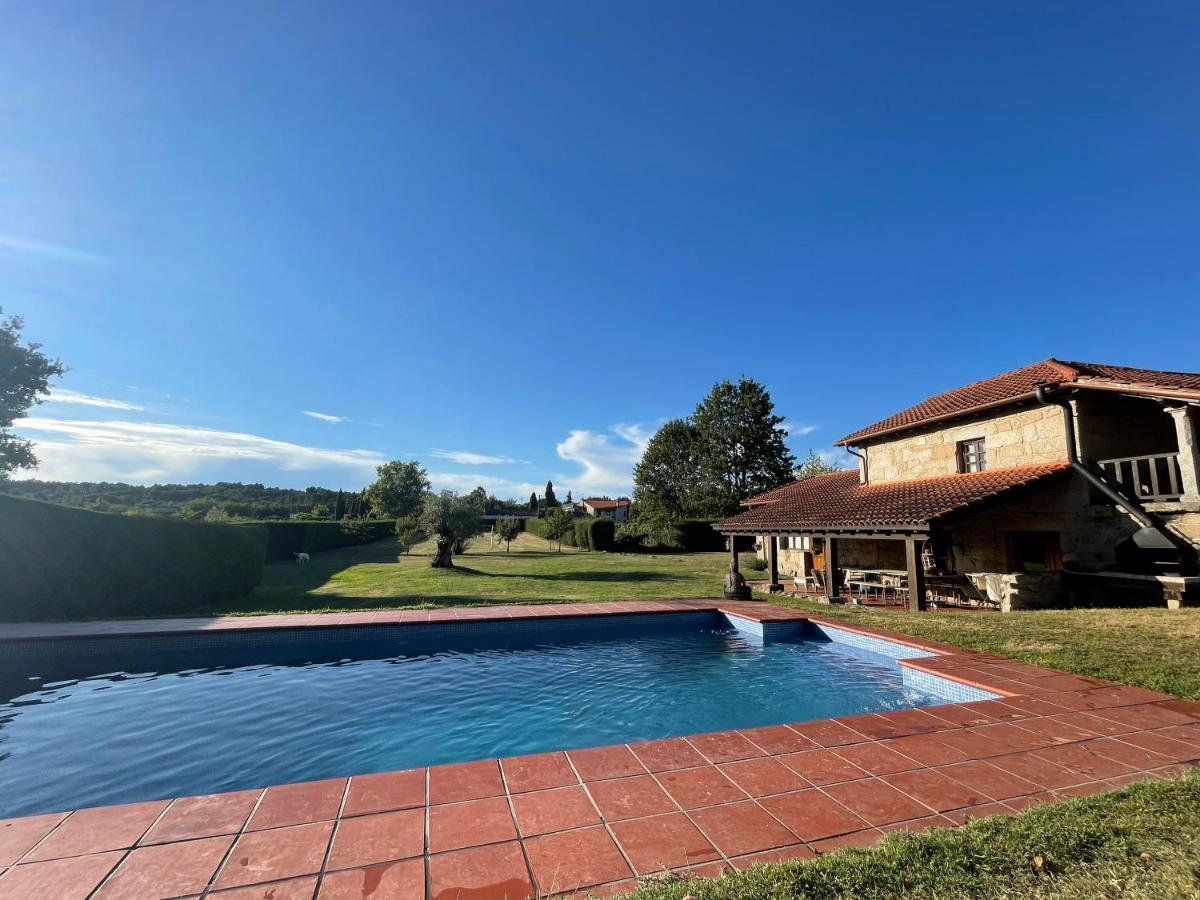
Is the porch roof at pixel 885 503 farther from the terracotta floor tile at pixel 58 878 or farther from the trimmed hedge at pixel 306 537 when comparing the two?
the trimmed hedge at pixel 306 537

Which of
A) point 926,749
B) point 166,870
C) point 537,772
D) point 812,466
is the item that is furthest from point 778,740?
point 812,466

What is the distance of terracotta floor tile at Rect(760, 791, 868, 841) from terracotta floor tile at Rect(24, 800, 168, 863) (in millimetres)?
4001

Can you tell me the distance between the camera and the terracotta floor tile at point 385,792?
354 cm

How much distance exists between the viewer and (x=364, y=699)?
7.53 metres

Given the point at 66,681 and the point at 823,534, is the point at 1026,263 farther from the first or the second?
the point at 66,681

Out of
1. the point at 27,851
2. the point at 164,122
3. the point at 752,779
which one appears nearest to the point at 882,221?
the point at 752,779

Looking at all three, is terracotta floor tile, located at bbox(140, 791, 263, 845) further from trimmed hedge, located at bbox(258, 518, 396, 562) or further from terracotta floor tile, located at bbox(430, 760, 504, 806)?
trimmed hedge, located at bbox(258, 518, 396, 562)

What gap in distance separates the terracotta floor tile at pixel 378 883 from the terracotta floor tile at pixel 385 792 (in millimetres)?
693

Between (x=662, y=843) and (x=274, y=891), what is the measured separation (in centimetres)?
207

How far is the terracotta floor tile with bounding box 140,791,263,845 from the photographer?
10.6ft

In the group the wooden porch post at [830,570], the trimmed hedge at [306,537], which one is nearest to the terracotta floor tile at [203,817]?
the wooden porch post at [830,570]

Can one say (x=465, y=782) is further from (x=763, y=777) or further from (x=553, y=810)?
(x=763, y=777)

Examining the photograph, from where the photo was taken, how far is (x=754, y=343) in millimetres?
22438

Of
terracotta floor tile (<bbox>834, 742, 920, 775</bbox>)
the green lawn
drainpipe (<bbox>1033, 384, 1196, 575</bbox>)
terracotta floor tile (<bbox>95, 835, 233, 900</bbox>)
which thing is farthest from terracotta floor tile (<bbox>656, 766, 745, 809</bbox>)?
drainpipe (<bbox>1033, 384, 1196, 575</bbox>)
